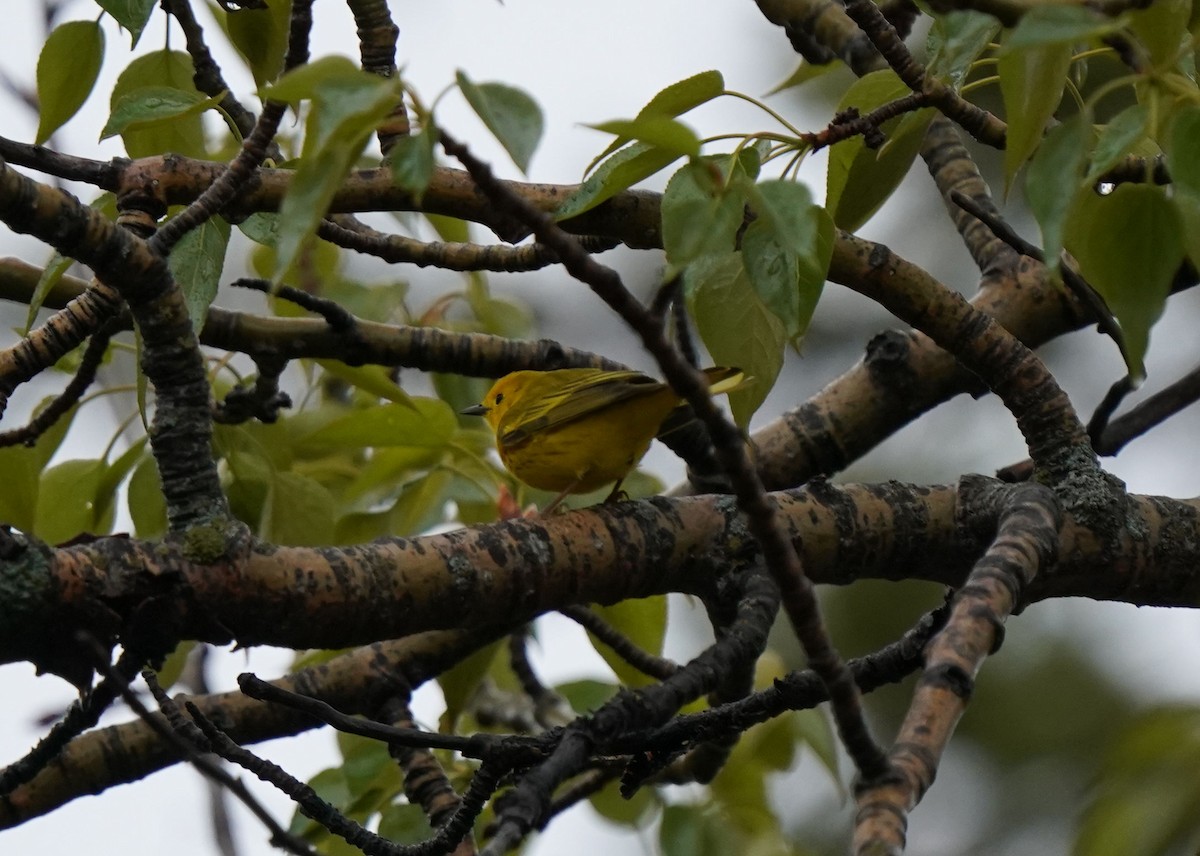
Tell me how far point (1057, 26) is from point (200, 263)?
1.09 metres

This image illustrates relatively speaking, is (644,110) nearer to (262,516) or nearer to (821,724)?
(262,516)

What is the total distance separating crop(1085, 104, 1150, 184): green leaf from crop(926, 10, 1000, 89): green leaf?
0.15 metres

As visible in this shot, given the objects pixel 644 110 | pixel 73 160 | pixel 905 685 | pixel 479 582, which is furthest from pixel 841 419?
pixel 905 685

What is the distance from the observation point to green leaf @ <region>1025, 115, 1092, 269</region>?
105cm

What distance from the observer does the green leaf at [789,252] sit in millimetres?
1106

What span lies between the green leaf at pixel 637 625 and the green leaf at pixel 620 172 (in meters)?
1.33

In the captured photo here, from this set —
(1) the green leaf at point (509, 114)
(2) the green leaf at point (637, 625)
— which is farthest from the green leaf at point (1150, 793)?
(2) the green leaf at point (637, 625)

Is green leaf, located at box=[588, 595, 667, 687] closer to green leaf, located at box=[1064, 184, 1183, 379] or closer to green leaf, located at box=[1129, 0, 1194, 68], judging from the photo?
green leaf, located at box=[1064, 184, 1183, 379]

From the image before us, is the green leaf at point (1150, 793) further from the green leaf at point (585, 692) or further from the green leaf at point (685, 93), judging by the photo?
the green leaf at point (585, 692)

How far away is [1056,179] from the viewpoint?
1.08m

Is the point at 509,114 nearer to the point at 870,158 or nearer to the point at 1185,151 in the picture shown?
the point at 1185,151

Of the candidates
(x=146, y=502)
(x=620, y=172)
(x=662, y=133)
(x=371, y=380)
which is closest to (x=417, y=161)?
(x=662, y=133)

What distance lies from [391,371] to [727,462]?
8.20 ft

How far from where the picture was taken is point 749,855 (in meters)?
2.61
